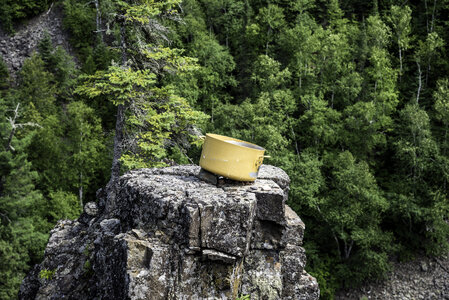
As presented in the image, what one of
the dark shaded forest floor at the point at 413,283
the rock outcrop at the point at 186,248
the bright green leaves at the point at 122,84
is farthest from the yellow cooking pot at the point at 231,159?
the dark shaded forest floor at the point at 413,283

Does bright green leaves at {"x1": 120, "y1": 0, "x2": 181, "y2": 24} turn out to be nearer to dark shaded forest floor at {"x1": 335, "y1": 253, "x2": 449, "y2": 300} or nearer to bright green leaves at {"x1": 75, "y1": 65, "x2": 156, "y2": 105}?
bright green leaves at {"x1": 75, "y1": 65, "x2": 156, "y2": 105}

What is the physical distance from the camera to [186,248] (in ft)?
17.9

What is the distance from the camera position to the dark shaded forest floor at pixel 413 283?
2212 centimetres

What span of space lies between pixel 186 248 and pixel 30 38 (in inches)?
1702

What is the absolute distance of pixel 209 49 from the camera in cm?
2962

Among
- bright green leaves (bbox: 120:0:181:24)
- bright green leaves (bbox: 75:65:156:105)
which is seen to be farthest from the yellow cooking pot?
bright green leaves (bbox: 120:0:181:24)

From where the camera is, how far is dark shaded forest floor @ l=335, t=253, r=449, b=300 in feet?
72.6

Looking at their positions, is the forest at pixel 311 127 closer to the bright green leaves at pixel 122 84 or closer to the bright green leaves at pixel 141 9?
the bright green leaves at pixel 141 9

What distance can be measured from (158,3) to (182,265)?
9163mm

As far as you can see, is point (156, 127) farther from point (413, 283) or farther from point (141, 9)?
point (413, 283)

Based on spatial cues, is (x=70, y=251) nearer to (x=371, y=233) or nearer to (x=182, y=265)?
(x=182, y=265)

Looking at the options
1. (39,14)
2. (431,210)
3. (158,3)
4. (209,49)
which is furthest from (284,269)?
(39,14)

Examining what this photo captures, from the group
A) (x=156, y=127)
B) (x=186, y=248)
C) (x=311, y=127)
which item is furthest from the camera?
(x=311, y=127)

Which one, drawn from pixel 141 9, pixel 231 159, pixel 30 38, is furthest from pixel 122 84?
pixel 30 38
